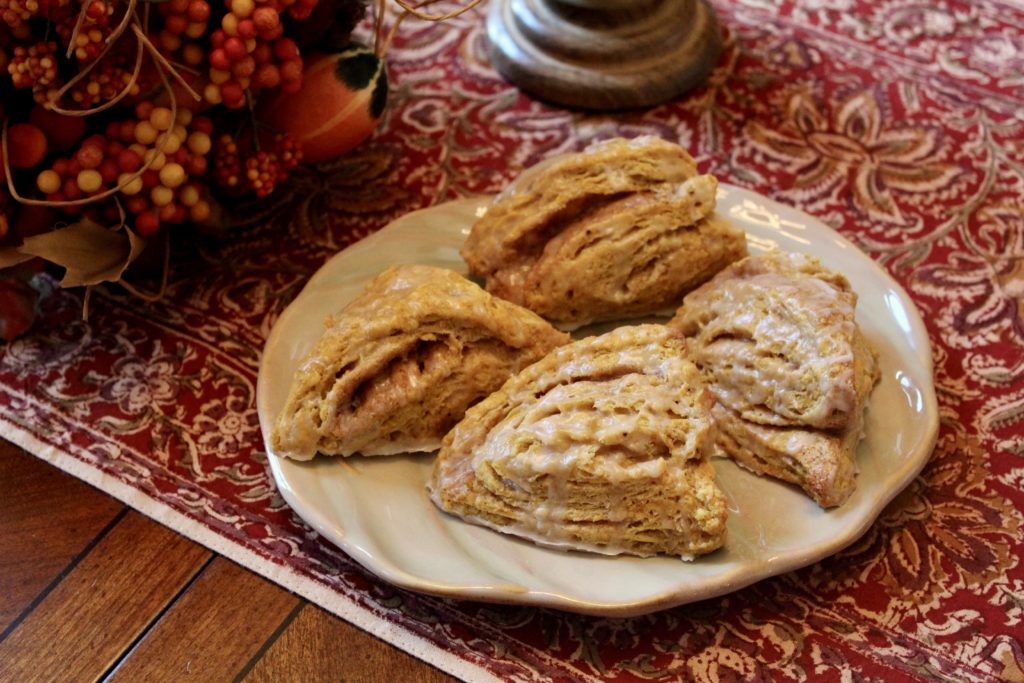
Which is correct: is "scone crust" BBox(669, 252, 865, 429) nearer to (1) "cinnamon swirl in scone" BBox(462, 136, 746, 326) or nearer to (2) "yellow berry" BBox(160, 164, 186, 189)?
(1) "cinnamon swirl in scone" BBox(462, 136, 746, 326)

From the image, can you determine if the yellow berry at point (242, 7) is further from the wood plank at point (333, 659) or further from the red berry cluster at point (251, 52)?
the wood plank at point (333, 659)

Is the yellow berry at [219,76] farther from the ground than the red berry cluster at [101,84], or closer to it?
closer to it

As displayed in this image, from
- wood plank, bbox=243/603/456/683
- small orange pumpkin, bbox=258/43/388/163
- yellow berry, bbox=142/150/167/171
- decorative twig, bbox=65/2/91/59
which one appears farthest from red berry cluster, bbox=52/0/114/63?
wood plank, bbox=243/603/456/683

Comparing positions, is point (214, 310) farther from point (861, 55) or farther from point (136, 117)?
point (861, 55)

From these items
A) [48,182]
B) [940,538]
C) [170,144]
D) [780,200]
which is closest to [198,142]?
[170,144]

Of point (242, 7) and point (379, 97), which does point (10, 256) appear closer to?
point (242, 7)

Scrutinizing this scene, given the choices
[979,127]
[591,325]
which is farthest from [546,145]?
[979,127]

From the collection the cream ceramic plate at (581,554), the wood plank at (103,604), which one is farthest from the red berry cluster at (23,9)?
the wood plank at (103,604)

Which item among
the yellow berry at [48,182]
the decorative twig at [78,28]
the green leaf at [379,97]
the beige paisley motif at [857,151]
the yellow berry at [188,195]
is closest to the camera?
the decorative twig at [78,28]
